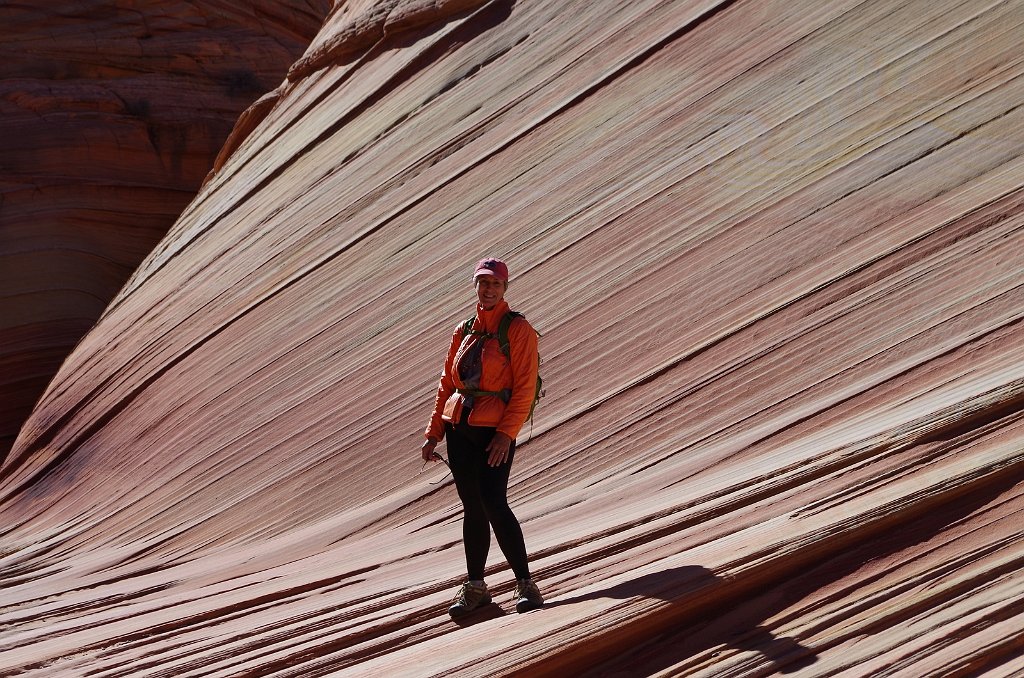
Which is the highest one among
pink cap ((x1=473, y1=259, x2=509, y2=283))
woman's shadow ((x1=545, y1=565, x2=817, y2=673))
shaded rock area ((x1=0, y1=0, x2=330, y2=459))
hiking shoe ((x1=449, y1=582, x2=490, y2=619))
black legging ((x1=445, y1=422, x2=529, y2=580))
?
shaded rock area ((x1=0, y1=0, x2=330, y2=459))

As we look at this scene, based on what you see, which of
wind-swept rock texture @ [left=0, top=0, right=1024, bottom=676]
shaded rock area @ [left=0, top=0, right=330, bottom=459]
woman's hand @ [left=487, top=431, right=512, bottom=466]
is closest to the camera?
wind-swept rock texture @ [left=0, top=0, right=1024, bottom=676]

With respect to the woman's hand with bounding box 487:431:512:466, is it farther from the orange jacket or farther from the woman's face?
the woman's face

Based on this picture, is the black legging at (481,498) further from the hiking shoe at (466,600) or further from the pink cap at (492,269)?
the pink cap at (492,269)

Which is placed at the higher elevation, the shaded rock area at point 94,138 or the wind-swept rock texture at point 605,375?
the shaded rock area at point 94,138

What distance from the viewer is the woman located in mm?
3469

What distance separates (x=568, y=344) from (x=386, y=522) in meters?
1.22

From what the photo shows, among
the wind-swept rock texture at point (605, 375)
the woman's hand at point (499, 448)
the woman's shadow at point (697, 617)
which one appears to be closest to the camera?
the woman's shadow at point (697, 617)

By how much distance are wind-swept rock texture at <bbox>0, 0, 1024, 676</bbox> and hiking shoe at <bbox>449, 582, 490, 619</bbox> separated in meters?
0.06

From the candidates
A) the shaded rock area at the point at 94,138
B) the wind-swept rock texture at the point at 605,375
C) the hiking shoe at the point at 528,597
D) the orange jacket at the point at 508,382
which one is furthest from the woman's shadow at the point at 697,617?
the shaded rock area at the point at 94,138

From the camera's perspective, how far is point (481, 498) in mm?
3533

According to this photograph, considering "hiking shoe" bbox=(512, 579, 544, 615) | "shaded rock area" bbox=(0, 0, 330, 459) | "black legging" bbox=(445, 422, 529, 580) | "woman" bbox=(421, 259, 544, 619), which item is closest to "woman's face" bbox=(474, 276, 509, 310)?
"woman" bbox=(421, 259, 544, 619)

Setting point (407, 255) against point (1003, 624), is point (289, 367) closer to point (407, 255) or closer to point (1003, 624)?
point (407, 255)

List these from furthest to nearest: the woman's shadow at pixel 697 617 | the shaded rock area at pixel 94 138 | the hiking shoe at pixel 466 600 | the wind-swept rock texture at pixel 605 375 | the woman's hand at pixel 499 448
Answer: the shaded rock area at pixel 94 138 < the hiking shoe at pixel 466 600 < the woman's hand at pixel 499 448 < the wind-swept rock texture at pixel 605 375 < the woman's shadow at pixel 697 617

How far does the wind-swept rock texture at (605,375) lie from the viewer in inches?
123
